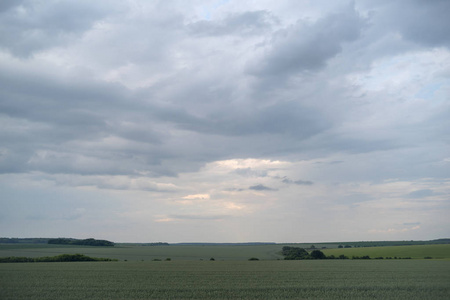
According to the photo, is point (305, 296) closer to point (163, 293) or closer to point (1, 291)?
point (163, 293)

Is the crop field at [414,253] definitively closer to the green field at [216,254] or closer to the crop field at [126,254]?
the green field at [216,254]

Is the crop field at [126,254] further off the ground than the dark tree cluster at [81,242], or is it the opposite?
the crop field at [126,254]

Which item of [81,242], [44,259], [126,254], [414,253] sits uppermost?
[44,259]

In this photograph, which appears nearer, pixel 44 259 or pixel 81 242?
pixel 44 259

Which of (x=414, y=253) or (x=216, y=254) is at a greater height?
(x=414, y=253)

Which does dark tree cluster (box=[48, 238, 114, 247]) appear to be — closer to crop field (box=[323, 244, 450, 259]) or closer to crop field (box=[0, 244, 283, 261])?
crop field (box=[0, 244, 283, 261])

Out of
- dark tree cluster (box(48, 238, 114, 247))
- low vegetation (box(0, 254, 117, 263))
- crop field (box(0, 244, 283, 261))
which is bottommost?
dark tree cluster (box(48, 238, 114, 247))

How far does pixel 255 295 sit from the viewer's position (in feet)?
77.5

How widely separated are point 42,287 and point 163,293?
1061cm

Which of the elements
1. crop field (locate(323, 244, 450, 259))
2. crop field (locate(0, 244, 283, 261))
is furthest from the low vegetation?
crop field (locate(323, 244, 450, 259))

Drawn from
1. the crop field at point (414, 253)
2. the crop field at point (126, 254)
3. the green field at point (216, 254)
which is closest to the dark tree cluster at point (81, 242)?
the crop field at point (126, 254)

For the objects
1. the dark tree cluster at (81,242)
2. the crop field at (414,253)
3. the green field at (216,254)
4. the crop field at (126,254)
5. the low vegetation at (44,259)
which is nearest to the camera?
the low vegetation at (44,259)

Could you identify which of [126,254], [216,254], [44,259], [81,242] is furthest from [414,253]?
[81,242]

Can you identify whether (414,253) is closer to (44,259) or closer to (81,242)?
(44,259)
